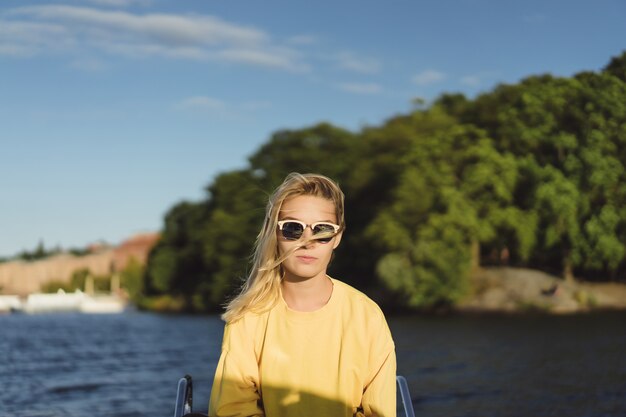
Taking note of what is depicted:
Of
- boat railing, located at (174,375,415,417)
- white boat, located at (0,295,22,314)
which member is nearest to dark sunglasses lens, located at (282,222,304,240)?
boat railing, located at (174,375,415,417)

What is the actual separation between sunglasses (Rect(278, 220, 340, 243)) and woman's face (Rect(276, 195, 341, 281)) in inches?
0.5

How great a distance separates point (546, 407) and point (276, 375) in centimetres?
959

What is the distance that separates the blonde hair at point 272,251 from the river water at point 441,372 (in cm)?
896

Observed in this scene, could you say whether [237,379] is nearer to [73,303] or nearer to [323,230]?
[323,230]

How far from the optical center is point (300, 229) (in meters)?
3.38

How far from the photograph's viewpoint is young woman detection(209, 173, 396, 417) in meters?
3.38

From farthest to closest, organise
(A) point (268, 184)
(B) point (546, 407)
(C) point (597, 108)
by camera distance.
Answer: (A) point (268, 184)
(C) point (597, 108)
(B) point (546, 407)

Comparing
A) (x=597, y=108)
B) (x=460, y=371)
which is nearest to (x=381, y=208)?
(x=597, y=108)

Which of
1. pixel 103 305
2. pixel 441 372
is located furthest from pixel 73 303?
pixel 441 372

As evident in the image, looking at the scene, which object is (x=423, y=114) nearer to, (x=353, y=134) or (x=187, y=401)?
(x=353, y=134)

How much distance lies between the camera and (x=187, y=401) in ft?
13.4

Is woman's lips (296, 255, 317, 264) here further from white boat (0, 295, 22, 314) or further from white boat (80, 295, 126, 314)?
white boat (0, 295, 22, 314)

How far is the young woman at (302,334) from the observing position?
133 inches

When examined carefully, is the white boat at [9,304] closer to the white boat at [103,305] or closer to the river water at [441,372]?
the white boat at [103,305]
